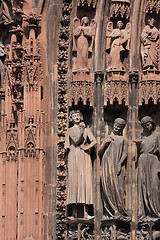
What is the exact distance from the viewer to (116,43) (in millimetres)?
23141

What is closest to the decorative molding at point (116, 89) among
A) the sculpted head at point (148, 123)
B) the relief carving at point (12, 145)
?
the sculpted head at point (148, 123)

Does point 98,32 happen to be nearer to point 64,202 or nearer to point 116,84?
point 116,84

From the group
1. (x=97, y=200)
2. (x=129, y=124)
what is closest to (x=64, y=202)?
(x=97, y=200)

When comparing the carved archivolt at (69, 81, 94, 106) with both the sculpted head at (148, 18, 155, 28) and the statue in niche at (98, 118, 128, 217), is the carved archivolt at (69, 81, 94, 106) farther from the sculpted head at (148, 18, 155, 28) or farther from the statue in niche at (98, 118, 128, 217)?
the sculpted head at (148, 18, 155, 28)

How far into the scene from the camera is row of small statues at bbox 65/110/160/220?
22.4 meters

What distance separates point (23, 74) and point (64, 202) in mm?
2873

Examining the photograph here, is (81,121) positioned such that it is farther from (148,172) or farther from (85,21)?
(85,21)

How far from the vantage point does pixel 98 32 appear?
23297mm

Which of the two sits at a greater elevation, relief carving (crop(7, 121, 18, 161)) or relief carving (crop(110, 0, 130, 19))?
relief carving (crop(110, 0, 130, 19))

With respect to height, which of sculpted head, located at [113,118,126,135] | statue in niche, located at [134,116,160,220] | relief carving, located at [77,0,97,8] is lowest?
statue in niche, located at [134,116,160,220]

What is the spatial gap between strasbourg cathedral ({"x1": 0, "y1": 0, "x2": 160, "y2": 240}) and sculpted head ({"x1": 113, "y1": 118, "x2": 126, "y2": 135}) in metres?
0.02

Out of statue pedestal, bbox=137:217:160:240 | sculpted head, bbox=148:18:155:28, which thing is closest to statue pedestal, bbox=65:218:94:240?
statue pedestal, bbox=137:217:160:240

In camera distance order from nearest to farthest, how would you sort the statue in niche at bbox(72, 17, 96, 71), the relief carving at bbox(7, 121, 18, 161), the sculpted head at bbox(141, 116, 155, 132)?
the sculpted head at bbox(141, 116, 155, 132)
the relief carving at bbox(7, 121, 18, 161)
the statue in niche at bbox(72, 17, 96, 71)

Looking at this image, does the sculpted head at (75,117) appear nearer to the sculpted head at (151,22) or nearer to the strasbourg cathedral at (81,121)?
the strasbourg cathedral at (81,121)
